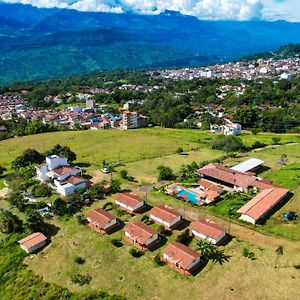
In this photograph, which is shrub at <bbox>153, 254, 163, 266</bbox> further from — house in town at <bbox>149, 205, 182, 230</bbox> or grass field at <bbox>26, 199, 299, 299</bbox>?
house in town at <bbox>149, 205, 182, 230</bbox>

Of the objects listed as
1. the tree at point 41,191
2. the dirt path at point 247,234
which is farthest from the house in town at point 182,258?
the tree at point 41,191

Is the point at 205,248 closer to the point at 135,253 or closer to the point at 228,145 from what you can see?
the point at 135,253

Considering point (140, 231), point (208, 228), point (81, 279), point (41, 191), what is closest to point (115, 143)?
point (41, 191)

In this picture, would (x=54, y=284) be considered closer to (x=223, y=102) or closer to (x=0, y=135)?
(x=0, y=135)

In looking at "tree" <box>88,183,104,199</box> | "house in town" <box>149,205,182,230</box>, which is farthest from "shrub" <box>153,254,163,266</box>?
"tree" <box>88,183,104,199</box>

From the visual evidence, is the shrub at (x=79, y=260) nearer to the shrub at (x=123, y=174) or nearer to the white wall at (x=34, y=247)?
the white wall at (x=34, y=247)
